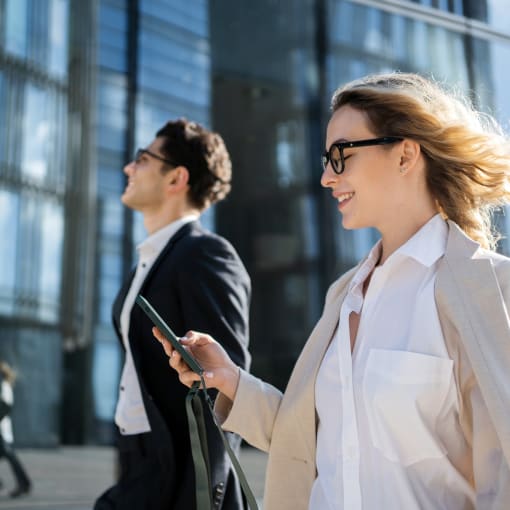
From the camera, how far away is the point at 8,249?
670 cm

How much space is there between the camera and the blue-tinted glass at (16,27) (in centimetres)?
670

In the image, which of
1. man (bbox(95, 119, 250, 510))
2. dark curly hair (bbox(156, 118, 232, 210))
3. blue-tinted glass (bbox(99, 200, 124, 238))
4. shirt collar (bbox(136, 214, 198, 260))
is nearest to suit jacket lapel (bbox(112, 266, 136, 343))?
man (bbox(95, 119, 250, 510))

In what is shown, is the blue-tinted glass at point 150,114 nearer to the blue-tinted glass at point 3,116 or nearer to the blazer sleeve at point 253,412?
the blue-tinted glass at point 3,116

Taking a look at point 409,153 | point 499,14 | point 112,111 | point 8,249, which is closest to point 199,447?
point 409,153

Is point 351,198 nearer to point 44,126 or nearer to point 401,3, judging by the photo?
point 401,3

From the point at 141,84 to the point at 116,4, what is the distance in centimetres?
70

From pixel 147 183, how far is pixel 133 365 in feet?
2.40

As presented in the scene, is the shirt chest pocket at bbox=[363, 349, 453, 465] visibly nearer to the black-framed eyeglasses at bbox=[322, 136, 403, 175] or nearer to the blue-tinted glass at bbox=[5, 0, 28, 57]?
the black-framed eyeglasses at bbox=[322, 136, 403, 175]

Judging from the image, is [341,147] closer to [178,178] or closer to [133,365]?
[133,365]

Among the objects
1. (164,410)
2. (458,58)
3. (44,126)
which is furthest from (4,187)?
(164,410)

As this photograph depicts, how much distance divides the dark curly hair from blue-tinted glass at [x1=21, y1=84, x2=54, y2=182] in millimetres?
4135

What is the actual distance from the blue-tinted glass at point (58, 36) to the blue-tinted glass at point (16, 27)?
229 millimetres

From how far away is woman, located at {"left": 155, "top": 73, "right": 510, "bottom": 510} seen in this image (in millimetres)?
1424

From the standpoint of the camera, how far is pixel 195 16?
6.99m
